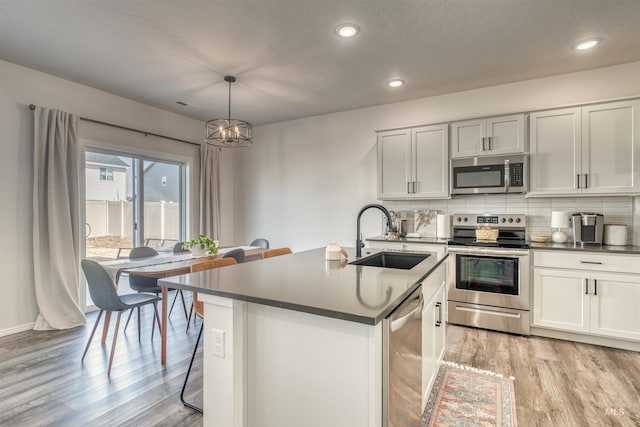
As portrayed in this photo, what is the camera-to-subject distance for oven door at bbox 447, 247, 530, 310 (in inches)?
124

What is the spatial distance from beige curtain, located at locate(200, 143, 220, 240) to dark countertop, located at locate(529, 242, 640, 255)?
173 inches

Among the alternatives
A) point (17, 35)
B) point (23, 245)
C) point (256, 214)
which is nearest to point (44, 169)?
point (23, 245)

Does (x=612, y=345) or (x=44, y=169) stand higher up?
(x=44, y=169)

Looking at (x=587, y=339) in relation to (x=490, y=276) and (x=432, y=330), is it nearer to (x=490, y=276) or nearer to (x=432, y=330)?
→ (x=490, y=276)

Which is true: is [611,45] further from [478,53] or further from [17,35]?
[17,35]

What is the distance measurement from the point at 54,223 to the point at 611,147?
18.8 ft

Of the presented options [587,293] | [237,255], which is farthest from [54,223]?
[587,293]

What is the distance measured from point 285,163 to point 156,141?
6.39ft

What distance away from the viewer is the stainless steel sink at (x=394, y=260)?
7.66ft

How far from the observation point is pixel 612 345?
2896 mm

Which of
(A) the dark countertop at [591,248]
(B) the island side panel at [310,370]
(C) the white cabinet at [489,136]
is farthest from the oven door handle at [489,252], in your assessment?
(B) the island side panel at [310,370]

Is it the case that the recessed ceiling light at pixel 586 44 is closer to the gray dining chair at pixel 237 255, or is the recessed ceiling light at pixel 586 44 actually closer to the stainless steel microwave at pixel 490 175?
the stainless steel microwave at pixel 490 175

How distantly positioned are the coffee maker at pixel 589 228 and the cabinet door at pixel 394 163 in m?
1.75

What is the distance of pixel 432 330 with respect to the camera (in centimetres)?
203
